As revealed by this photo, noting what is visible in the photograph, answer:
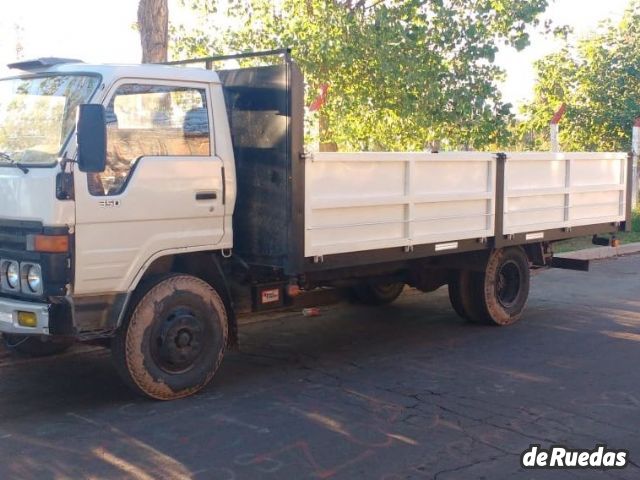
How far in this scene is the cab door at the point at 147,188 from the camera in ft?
18.6

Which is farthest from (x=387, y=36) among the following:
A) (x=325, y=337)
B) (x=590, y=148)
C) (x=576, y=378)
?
(x=590, y=148)

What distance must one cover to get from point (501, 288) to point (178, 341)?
4262 mm

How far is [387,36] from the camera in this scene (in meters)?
12.2

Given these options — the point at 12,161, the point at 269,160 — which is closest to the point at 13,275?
the point at 12,161

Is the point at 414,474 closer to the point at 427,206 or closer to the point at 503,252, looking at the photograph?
the point at 427,206

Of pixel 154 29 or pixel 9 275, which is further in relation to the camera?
pixel 154 29

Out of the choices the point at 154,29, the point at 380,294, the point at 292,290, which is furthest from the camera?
the point at 154,29

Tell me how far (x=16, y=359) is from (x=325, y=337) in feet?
9.73

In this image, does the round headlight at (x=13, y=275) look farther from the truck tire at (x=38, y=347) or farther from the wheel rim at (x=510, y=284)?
the wheel rim at (x=510, y=284)

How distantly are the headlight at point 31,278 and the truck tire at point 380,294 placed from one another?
15.3 ft

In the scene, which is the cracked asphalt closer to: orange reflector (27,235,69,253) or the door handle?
orange reflector (27,235,69,253)

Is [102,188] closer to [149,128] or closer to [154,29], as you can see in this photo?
[149,128]

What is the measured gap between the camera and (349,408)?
598 cm

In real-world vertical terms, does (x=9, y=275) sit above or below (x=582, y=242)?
above
